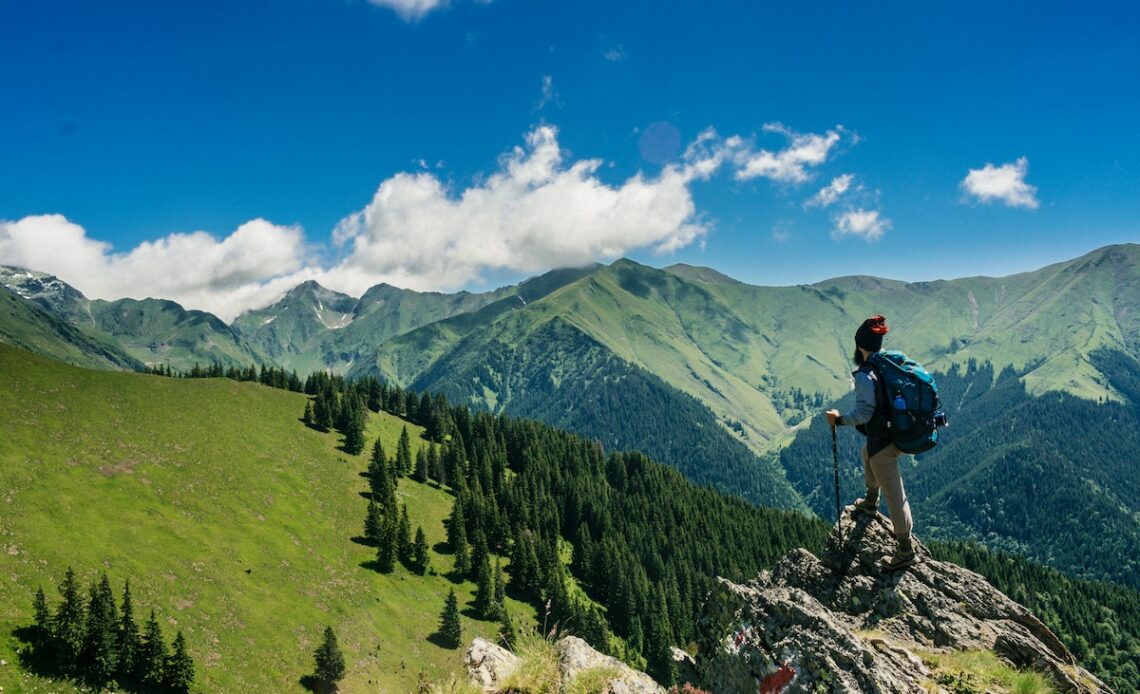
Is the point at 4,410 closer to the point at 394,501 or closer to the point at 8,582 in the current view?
the point at 8,582

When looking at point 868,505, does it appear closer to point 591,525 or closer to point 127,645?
point 127,645

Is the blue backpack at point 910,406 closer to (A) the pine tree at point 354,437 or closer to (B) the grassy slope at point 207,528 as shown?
(B) the grassy slope at point 207,528

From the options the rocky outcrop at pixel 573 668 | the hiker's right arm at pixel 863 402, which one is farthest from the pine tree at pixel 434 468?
the hiker's right arm at pixel 863 402

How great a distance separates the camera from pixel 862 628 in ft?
38.5

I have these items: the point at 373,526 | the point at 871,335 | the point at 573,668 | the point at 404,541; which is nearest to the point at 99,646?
the point at 373,526

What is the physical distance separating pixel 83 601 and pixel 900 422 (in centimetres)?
7159

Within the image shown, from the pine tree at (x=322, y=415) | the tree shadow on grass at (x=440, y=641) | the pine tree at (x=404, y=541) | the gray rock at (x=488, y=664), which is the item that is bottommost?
the tree shadow on grass at (x=440, y=641)

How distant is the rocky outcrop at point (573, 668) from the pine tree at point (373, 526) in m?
102

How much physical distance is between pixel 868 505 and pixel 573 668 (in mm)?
8936

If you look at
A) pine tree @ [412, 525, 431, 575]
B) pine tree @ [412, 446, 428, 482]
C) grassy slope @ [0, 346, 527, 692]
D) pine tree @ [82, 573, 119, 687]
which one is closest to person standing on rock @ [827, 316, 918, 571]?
grassy slope @ [0, 346, 527, 692]

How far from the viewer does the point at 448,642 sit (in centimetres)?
8819

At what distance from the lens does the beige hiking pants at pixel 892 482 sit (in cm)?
1091

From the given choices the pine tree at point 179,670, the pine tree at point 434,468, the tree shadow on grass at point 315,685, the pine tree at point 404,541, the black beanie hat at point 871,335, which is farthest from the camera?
the pine tree at point 434,468

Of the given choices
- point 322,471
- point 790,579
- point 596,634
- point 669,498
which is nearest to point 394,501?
point 322,471
